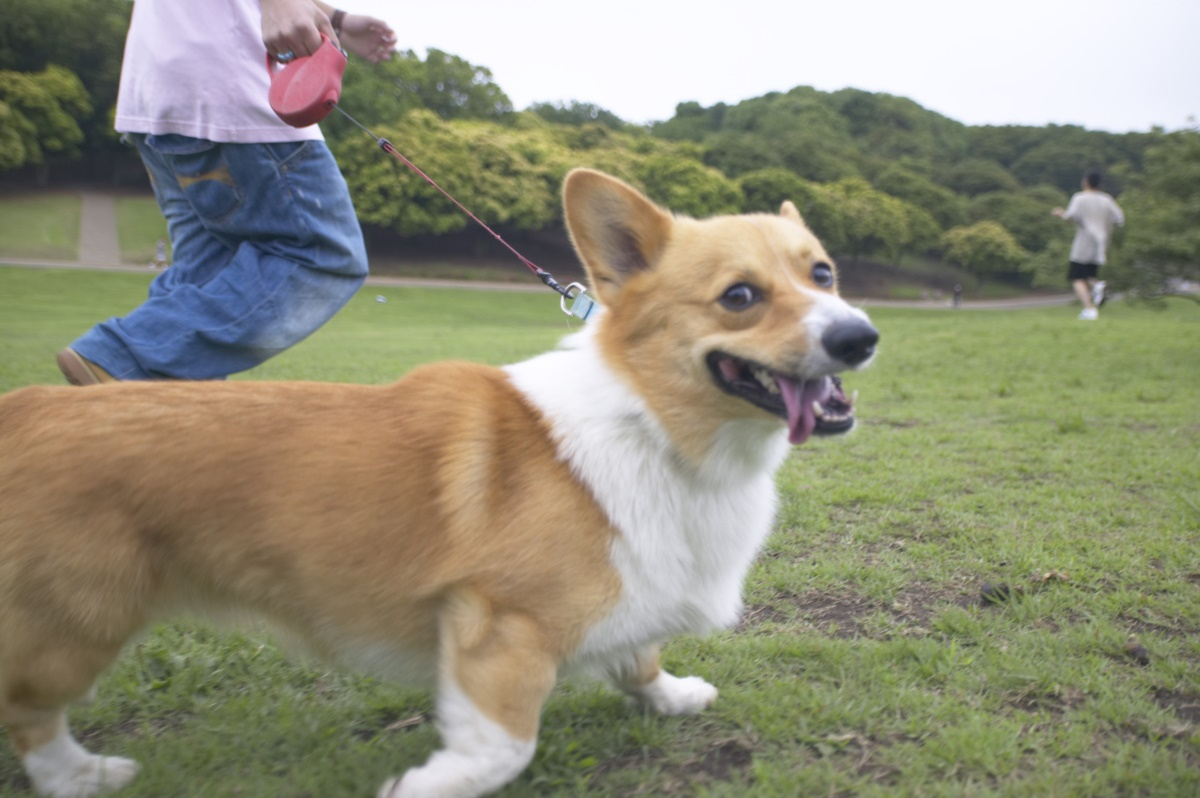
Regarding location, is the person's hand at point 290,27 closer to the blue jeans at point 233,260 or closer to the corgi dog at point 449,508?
the blue jeans at point 233,260

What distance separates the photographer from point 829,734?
2086 mm

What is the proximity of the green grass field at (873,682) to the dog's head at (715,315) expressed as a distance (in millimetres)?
826

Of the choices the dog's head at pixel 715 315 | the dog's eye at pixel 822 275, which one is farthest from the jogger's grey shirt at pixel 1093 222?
the dog's head at pixel 715 315

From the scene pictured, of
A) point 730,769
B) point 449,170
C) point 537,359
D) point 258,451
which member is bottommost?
point 730,769

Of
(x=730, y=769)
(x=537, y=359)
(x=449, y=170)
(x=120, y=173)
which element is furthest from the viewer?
(x=120, y=173)

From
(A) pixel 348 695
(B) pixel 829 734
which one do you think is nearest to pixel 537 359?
(A) pixel 348 695

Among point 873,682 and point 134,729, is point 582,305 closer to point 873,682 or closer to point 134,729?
point 873,682

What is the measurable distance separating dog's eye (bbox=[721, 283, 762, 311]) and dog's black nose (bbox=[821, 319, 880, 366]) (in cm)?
26

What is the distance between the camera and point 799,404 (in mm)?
1954

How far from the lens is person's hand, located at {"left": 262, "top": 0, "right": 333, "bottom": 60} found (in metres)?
2.61

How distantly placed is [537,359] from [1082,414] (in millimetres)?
5568

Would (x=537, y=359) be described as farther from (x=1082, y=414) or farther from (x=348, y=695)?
(x=1082, y=414)

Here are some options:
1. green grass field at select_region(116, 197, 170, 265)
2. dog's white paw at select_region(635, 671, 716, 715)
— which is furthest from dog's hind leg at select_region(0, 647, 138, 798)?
green grass field at select_region(116, 197, 170, 265)

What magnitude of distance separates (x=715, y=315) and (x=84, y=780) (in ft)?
6.43
